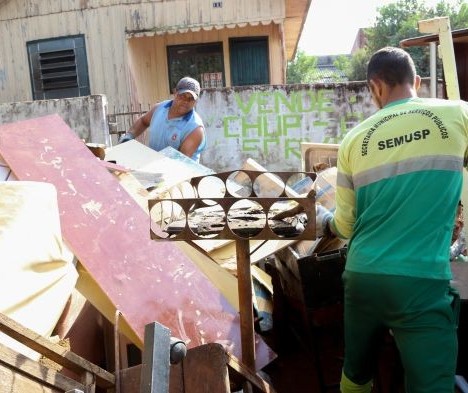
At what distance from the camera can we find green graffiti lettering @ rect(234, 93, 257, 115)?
294 inches

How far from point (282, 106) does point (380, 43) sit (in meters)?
16.1

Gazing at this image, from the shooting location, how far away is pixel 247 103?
295 inches

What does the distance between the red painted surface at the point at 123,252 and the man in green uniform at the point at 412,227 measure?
0.79 metres

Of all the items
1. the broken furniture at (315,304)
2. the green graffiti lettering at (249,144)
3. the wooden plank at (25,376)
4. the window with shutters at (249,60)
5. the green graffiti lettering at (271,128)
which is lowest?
the broken furniture at (315,304)

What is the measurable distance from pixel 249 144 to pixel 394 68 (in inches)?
219

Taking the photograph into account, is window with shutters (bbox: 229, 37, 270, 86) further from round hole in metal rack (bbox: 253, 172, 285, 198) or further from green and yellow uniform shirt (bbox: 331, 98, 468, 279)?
green and yellow uniform shirt (bbox: 331, 98, 468, 279)

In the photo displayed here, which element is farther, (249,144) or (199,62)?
(199,62)

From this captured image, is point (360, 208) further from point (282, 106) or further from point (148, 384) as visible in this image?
point (282, 106)

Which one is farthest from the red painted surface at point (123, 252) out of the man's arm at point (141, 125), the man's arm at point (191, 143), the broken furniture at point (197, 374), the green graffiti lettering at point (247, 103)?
the green graffiti lettering at point (247, 103)

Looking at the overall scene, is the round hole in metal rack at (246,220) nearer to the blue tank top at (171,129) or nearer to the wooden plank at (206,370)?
the wooden plank at (206,370)

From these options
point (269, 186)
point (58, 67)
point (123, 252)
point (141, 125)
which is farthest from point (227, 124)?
point (123, 252)

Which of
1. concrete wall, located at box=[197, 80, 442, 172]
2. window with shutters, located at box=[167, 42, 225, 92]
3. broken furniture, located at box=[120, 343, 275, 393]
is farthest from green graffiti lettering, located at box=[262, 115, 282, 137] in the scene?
broken furniture, located at box=[120, 343, 275, 393]

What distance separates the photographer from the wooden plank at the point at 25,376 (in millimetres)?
1277

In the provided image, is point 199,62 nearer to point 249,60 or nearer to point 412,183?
point 249,60
